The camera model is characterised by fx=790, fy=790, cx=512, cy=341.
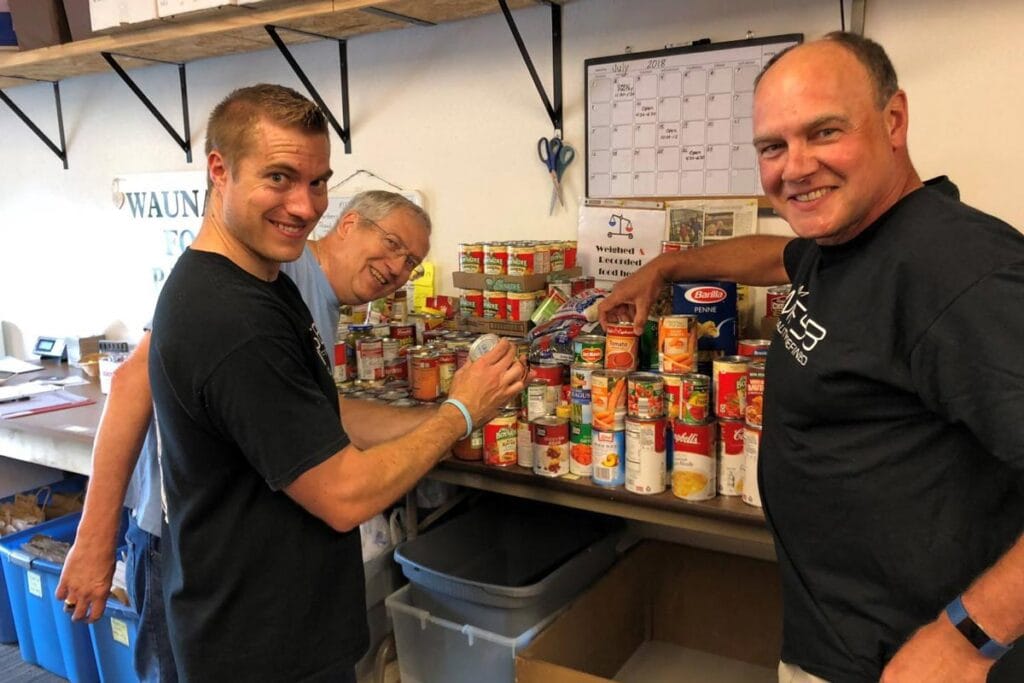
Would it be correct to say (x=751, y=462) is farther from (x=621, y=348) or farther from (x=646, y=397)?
(x=621, y=348)

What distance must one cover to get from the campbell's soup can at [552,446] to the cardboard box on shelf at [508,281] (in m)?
0.40

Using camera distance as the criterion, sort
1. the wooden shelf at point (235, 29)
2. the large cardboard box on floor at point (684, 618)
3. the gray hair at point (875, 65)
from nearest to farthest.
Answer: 1. the gray hair at point (875, 65)
2. the large cardboard box on floor at point (684, 618)
3. the wooden shelf at point (235, 29)

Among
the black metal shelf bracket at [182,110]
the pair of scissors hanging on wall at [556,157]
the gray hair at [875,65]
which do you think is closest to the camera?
the gray hair at [875,65]

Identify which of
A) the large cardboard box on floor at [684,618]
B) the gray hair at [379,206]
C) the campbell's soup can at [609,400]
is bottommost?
the large cardboard box on floor at [684,618]

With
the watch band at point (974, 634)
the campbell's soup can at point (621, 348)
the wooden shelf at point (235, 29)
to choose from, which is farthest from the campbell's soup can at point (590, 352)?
the wooden shelf at point (235, 29)

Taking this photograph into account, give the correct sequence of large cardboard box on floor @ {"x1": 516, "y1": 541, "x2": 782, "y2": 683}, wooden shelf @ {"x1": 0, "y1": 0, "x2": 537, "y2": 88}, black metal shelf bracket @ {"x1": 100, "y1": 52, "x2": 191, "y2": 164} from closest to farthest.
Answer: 1. large cardboard box on floor @ {"x1": 516, "y1": 541, "x2": 782, "y2": 683}
2. wooden shelf @ {"x1": 0, "y1": 0, "x2": 537, "y2": 88}
3. black metal shelf bracket @ {"x1": 100, "y1": 52, "x2": 191, "y2": 164}

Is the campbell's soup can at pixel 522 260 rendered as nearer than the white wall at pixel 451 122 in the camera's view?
No

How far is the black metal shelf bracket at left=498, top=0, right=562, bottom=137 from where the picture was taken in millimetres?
2033

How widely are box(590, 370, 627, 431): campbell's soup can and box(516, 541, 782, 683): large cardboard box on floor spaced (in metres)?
0.48

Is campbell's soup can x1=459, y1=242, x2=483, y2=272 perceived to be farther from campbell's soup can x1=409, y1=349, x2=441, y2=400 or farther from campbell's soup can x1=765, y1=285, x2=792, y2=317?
campbell's soup can x1=765, y1=285, x2=792, y2=317

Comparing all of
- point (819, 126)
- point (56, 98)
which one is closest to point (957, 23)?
point (819, 126)

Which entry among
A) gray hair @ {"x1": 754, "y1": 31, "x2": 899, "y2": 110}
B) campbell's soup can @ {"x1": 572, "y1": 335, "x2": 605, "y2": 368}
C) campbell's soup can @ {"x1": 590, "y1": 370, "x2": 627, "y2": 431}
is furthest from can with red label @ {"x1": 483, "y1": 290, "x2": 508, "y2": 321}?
gray hair @ {"x1": 754, "y1": 31, "x2": 899, "y2": 110}

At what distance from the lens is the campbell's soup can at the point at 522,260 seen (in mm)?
1891

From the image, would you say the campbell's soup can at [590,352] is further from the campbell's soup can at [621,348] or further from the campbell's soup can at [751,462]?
the campbell's soup can at [751,462]
